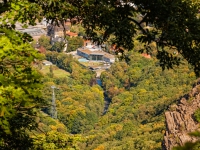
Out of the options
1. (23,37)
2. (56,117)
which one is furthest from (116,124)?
(23,37)

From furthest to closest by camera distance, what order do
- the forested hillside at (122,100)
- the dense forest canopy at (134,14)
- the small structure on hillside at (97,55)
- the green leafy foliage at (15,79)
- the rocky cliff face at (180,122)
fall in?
the small structure on hillside at (97,55) → the forested hillside at (122,100) → the rocky cliff face at (180,122) → the dense forest canopy at (134,14) → the green leafy foliage at (15,79)

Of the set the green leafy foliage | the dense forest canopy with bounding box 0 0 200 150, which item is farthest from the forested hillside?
the green leafy foliage

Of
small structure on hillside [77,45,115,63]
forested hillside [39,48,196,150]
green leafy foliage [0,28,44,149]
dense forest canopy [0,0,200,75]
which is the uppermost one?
dense forest canopy [0,0,200,75]

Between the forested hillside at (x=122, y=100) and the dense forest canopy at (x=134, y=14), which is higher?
the dense forest canopy at (x=134, y=14)

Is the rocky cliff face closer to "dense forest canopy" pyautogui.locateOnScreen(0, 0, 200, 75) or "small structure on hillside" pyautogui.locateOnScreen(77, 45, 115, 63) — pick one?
"dense forest canopy" pyautogui.locateOnScreen(0, 0, 200, 75)

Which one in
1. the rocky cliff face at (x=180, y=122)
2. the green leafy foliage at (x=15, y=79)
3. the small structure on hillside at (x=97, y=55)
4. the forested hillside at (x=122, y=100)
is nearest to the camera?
the green leafy foliage at (x=15, y=79)

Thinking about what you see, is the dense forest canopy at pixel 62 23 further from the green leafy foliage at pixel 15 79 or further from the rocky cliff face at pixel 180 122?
the rocky cliff face at pixel 180 122

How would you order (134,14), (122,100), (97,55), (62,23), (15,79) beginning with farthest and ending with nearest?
1. (97,55)
2. (122,100)
3. (134,14)
4. (62,23)
5. (15,79)

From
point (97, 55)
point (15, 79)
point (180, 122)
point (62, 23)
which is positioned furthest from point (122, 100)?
point (15, 79)

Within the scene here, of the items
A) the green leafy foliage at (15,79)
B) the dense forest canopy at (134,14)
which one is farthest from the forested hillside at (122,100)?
the green leafy foliage at (15,79)

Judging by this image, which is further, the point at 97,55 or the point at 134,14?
the point at 97,55

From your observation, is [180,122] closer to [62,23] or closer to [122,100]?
[62,23]

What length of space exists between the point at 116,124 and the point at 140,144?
71.5 ft

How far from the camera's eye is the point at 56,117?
283 ft
